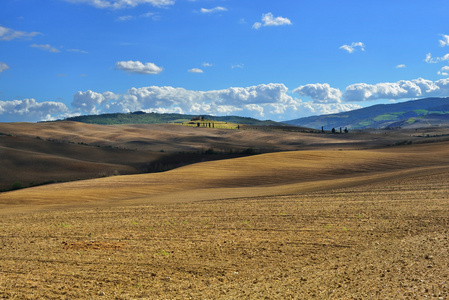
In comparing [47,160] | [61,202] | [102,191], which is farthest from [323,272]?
[47,160]

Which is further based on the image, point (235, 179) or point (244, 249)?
point (235, 179)

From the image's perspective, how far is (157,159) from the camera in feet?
206

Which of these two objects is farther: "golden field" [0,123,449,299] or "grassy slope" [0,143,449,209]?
"grassy slope" [0,143,449,209]

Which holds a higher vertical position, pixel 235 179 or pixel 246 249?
pixel 246 249

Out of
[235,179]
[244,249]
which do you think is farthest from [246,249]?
[235,179]

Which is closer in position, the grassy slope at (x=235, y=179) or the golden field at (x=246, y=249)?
the golden field at (x=246, y=249)

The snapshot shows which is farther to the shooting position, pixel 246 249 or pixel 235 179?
pixel 235 179

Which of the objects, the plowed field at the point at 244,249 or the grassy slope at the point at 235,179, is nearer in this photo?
the plowed field at the point at 244,249

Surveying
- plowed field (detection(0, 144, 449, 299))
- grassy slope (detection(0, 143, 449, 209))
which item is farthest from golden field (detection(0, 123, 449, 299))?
grassy slope (detection(0, 143, 449, 209))

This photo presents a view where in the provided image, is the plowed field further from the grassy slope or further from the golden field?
the grassy slope

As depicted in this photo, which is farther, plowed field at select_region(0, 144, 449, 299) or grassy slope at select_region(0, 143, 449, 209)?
grassy slope at select_region(0, 143, 449, 209)

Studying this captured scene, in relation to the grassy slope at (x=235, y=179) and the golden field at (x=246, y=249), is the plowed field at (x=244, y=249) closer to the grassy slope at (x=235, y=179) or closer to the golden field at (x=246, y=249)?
the golden field at (x=246, y=249)

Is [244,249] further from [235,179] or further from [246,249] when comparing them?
[235,179]

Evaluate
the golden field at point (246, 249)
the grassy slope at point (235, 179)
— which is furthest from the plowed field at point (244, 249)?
the grassy slope at point (235, 179)
